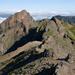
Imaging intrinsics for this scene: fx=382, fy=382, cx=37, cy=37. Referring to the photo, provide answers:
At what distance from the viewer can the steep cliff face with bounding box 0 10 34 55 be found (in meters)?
173

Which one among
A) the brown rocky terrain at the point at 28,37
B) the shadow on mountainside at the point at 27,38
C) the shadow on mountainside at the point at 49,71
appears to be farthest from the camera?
the shadow on mountainside at the point at 27,38

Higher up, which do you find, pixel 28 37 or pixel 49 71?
pixel 49 71

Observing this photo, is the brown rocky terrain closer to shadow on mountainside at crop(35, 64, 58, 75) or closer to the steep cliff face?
the steep cliff face

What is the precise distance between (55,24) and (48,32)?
1268 centimetres

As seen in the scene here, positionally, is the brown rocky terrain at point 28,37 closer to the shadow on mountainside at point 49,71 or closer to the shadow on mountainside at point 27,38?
the shadow on mountainside at point 27,38

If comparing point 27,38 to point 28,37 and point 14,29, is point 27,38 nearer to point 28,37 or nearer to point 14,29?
point 28,37

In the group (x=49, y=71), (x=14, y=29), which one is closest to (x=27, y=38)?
(x=14, y=29)

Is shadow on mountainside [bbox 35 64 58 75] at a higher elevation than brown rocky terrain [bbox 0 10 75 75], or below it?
higher

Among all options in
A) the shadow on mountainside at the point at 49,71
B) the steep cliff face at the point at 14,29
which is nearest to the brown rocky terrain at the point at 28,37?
the steep cliff face at the point at 14,29

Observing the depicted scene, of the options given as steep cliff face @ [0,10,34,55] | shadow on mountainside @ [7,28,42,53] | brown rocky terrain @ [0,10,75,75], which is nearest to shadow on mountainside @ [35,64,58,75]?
brown rocky terrain @ [0,10,75,75]

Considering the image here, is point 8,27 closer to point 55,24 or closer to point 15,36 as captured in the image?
point 15,36

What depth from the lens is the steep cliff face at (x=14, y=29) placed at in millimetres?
173000

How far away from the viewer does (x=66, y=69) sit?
245 feet

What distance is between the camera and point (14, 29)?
18138cm
